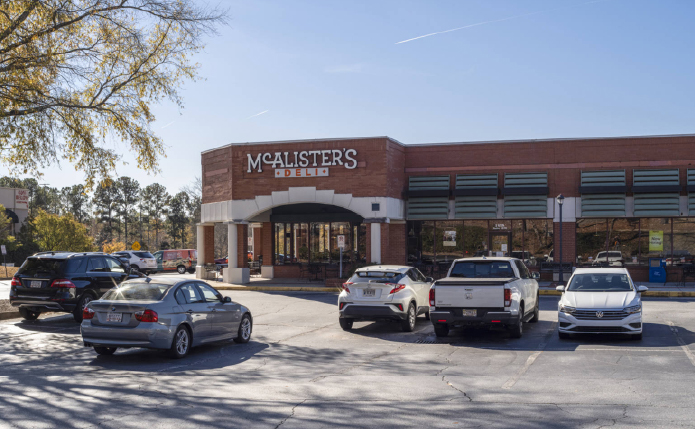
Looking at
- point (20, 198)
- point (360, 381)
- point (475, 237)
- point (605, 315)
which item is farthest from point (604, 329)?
point (20, 198)

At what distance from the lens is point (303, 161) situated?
31484mm

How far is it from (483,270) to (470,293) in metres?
1.72

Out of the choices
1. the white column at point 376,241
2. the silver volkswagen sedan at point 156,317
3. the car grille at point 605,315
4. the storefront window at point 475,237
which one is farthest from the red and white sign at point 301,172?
the car grille at point 605,315

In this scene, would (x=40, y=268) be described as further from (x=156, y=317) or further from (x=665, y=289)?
(x=665, y=289)

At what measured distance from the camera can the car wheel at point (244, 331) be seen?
13.7 metres

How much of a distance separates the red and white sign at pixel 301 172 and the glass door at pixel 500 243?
8.85 metres

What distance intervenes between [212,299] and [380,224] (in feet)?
59.8

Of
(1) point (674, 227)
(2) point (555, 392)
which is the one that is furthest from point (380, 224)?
(2) point (555, 392)

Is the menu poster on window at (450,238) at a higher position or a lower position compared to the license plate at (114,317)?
higher

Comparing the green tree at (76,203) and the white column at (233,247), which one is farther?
the green tree at (76,203)

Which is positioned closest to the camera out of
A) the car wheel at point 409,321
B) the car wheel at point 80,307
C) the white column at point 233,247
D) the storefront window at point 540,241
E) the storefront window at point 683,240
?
the car wheel at point 409,321

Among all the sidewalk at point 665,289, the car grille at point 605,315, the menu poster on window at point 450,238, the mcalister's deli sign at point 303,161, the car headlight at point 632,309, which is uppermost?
the mcalister's deli sign at point 303,161

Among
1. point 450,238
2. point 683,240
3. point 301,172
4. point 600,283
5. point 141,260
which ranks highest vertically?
point 301,172

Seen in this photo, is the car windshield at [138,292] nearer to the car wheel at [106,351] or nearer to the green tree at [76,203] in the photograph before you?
the car wheel at [106,351]
